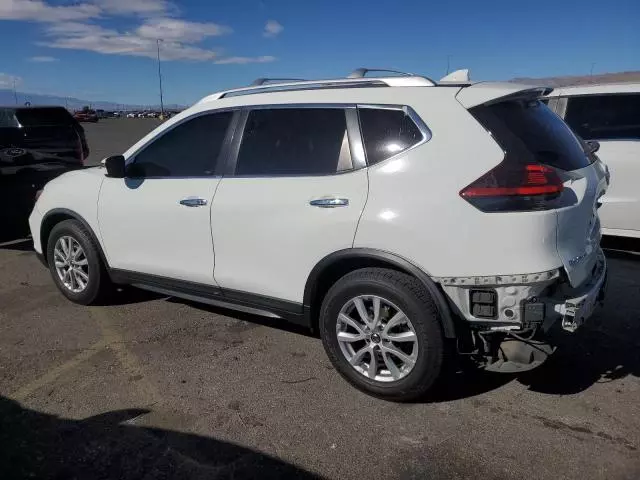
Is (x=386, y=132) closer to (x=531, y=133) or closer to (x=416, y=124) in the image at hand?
(x=416, y=124)

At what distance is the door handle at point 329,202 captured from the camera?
10.9 ft

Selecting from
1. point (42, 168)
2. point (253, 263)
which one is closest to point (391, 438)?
point (253, 263)

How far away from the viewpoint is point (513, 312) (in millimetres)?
2953

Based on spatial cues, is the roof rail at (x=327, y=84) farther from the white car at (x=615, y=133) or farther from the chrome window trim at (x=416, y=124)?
the white car at (x=615, y=133)

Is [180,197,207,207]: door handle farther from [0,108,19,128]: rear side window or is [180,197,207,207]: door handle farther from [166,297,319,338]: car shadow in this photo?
[0,108,19,128]: rear side window

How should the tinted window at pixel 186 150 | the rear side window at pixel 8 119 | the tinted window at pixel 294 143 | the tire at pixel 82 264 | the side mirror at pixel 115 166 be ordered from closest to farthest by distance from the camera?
the tinted window at pixel 294 143
the tinted window at pixel 186 150
the side mirror at pixel 115 166
the tire at pixel 82 264
the rear side window at pixel 8 119

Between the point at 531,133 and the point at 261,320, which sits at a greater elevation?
the point at 531,133

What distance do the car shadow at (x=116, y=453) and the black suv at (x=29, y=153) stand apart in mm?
4394

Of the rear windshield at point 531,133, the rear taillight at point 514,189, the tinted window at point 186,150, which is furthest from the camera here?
the tinted window at point 186,150

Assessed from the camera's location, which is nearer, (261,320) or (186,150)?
(186,150)

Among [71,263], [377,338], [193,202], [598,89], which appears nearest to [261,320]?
[193,202]

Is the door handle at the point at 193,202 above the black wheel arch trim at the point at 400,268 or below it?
above

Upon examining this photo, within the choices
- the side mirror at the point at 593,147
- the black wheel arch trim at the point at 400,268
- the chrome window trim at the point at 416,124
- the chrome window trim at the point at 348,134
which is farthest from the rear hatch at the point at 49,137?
the side mirror at the point at 593,147

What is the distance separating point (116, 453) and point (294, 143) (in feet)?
6.86
